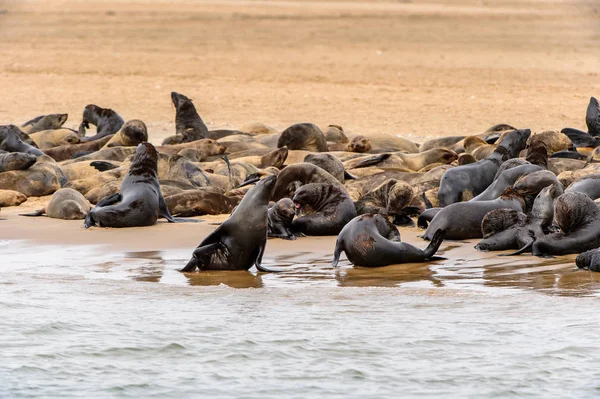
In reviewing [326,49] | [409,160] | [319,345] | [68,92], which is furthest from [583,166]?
[326,49]

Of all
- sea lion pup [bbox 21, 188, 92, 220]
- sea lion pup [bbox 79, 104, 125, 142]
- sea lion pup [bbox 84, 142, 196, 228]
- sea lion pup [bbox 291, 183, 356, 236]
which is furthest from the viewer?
sea lion pup [bbox 79, 104, 125, 142]

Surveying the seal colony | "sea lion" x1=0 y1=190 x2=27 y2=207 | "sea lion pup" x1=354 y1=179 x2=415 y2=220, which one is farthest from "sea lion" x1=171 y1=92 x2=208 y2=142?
"sea lion pup" x1=354 y1=179 x2=415 y2=220

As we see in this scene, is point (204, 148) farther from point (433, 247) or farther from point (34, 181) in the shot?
point (433, 247)

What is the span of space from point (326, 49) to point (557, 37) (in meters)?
8.98

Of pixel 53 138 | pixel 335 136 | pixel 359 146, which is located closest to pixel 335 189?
pixel 359 146

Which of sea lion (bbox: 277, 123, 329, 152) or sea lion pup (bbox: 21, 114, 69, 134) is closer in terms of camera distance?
sea lion (bbox: 277, 123, 329, 152)

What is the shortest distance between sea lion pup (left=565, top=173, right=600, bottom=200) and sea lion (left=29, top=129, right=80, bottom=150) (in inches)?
346

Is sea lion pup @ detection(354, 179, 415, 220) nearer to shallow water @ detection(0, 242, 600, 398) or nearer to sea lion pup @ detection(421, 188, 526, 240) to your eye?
sea lion pup @ detection(421, 188, 526, 240)

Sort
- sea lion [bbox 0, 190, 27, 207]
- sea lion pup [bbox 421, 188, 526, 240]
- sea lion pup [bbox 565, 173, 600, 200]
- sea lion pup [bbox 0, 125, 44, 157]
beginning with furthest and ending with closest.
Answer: sea lion pup [bbox 0, 125, 44, 157], sea lion [bbox 0, 190, 27, 207], sea lion pup [bbox 565, 173, 600, 200], sea lion pup [bbox 421, 188, 526, 240]

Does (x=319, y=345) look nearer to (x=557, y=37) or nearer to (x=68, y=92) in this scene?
(x=68, y=92)

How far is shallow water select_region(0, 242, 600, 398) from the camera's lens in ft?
15.7

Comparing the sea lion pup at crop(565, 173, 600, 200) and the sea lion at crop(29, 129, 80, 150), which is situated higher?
the sea lion at crop(29, 129, 80, 150)

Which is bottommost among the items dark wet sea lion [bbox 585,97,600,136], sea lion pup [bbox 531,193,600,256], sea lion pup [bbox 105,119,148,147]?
sea lion pup [bbox 531,193,600,256]

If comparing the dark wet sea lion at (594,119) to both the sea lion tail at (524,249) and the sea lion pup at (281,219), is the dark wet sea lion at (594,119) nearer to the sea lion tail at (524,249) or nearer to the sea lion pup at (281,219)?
the sea lion pup at (281,219)
